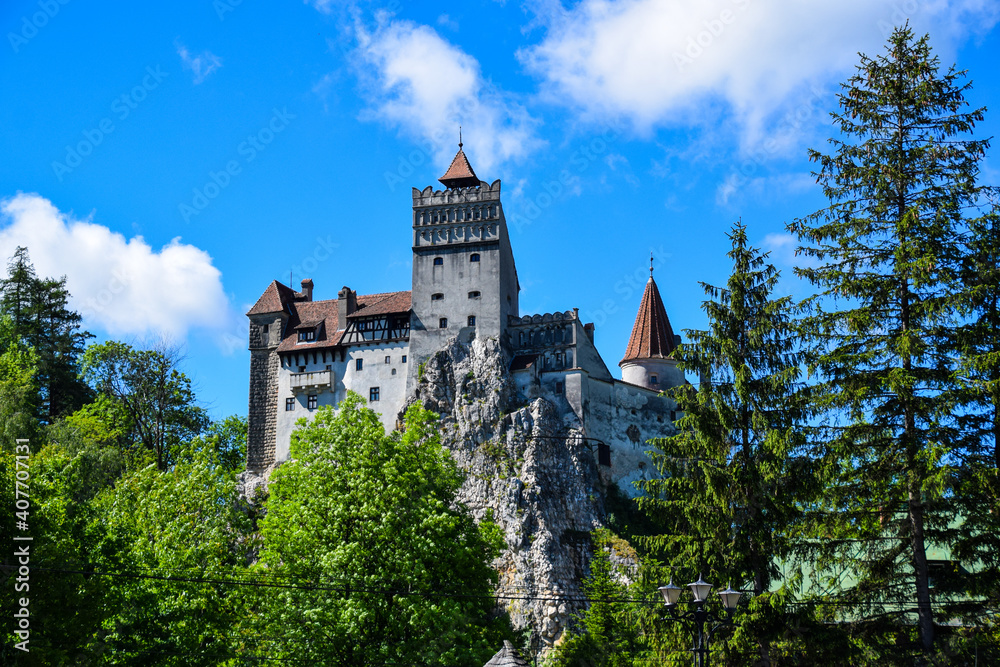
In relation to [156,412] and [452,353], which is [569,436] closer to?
[452,353]

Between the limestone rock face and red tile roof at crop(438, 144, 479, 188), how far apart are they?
1213cm

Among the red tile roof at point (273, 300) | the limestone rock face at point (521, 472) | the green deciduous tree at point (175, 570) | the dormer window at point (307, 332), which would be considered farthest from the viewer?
the red tile roof at point (273, 300)

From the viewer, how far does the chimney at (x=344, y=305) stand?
63.9m

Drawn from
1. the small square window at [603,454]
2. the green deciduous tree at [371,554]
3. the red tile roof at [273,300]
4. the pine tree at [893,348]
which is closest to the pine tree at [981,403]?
the pine tree at [893,348]

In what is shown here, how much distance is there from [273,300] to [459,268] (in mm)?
14001

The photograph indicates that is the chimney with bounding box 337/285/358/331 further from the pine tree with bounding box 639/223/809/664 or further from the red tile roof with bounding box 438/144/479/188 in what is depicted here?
the pine tree with bounding box 639/223/809/664

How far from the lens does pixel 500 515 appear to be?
2110 inches

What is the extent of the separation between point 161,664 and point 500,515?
2748 cm

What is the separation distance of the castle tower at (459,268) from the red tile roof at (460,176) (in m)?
1.24

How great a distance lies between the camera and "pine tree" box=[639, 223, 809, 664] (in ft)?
79.1

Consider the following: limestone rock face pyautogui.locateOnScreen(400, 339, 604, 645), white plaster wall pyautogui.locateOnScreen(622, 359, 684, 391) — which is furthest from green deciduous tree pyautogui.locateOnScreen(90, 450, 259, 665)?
white plaster wall pyautogui.locateOnScreen(622, 359, 684, 391)

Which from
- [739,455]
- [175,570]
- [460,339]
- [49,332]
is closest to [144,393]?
[49,332]

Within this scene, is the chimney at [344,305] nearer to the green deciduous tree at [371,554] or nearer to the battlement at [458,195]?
the battlement at [458,195]

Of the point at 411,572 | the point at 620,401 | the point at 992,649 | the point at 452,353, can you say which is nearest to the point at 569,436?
the point at 620,401
